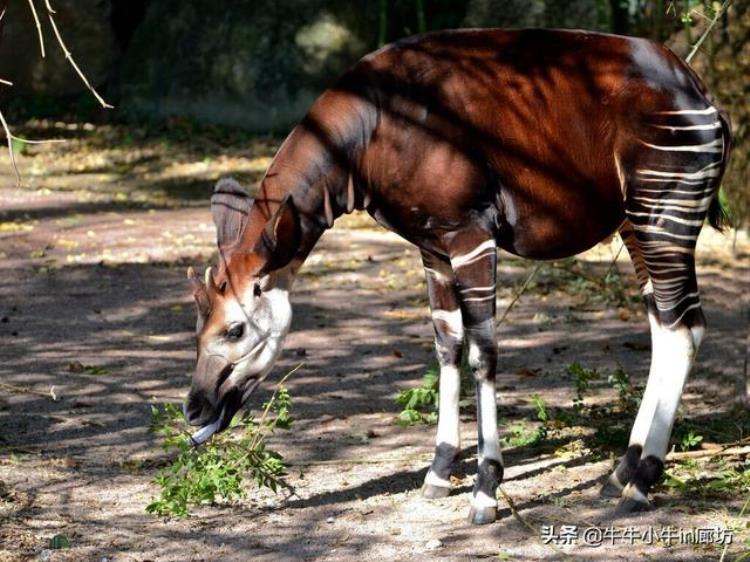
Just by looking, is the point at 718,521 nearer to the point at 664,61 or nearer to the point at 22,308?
the point at 664,61

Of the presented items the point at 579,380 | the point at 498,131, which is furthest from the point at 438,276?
the point at 579,380

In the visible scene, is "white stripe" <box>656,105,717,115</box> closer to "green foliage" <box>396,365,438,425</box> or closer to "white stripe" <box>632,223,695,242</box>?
"white stripe" <box>632,223,695,242</box>

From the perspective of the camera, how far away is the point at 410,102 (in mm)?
4719

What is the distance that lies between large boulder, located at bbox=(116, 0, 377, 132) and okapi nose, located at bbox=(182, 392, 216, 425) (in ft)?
32.2

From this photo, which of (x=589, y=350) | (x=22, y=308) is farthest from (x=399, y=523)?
(x=22, y=308)

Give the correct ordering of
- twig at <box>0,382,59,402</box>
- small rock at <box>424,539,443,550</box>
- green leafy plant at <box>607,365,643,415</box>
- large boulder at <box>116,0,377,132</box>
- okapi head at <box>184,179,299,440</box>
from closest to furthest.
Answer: small rock at <box>424,539,443,550</box>, okapi head at <box>184,179,299,440</box>, green leafy plant at <box>607,365,643,415</box>, twig at <box>0,382,59,402</box>, large boulder at <box>116,0,377,132</box>

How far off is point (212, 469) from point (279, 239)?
3.00 feet

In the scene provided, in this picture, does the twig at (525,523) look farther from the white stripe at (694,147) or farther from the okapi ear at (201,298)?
the white stripe at (694,147)

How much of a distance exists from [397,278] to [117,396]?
2981 millimetres

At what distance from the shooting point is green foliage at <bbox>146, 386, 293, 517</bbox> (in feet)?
15.7

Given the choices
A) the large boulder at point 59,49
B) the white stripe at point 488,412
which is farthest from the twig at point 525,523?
the large boulder at point 59,49

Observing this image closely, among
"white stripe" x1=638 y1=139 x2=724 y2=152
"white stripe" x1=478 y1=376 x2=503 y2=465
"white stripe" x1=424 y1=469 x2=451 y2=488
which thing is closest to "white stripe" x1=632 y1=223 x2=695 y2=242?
"white stripe" x1=638 y1=139 x2=724 y2=152

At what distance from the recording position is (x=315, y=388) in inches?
266

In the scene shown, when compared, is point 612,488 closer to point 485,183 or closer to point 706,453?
point 706,453
